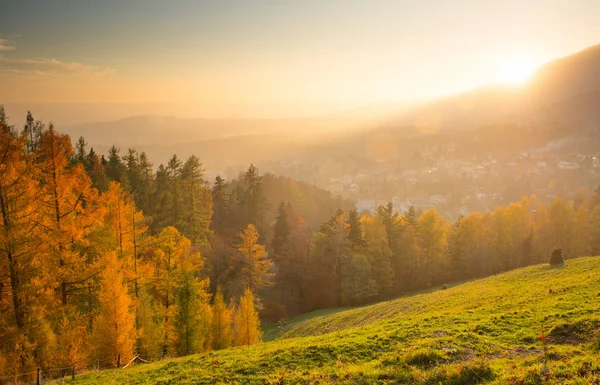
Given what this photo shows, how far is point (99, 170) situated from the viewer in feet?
192

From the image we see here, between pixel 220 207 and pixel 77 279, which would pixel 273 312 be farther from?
pixel 77 279

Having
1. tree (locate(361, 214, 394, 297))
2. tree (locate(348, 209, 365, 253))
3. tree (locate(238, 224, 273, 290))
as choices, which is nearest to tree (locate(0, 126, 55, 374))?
tree (locate(238, 224, 273, 290))

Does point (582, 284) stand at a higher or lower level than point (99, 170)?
lower

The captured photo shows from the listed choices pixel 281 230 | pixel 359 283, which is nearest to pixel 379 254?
pixel 359 283

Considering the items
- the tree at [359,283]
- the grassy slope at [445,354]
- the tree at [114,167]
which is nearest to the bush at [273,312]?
the tree at [359,283]

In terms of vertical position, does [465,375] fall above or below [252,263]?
above

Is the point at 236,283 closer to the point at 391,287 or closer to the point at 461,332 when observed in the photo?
the point at 391,287

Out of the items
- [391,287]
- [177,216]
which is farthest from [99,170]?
[391,287]

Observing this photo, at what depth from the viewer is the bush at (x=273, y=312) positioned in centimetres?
5403

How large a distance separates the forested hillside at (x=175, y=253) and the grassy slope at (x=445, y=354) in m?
5.19

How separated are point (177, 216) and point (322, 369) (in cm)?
4534

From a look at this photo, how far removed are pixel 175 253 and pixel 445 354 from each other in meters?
26.1

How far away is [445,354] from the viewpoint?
15.2 m

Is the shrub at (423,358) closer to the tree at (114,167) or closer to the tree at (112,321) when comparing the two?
the tree at (112,321)
